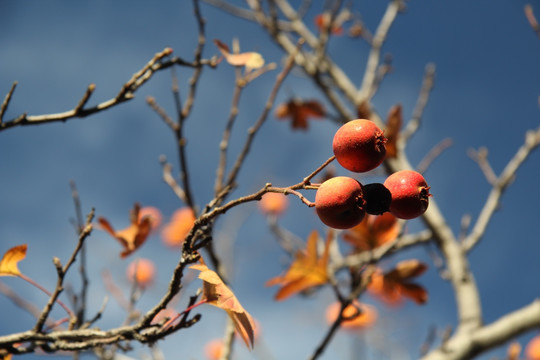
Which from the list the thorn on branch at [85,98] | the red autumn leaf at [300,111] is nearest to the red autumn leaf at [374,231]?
the thorn on branch at [85,98]

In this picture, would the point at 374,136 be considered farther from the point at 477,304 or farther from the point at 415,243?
the point at 415,243

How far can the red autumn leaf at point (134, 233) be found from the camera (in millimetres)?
1255

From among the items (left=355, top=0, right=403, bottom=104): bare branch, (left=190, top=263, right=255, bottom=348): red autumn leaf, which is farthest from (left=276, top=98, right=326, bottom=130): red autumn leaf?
(left=190, top=263, right=255, bottom=348): red autumn leaf

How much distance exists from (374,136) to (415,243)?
7.12 feet

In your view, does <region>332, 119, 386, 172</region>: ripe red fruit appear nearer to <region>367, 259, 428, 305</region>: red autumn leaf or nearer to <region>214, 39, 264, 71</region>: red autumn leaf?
<region>214, 39, 264, 71</region>: red autumn leaf

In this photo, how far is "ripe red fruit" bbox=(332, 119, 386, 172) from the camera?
2.58ft

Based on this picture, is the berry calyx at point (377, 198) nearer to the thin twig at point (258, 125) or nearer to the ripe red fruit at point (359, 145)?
the ripe red fruit at point (359, 145)

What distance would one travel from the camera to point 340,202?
2.54 feet

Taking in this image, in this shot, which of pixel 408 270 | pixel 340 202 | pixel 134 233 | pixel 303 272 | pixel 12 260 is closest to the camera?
pixel 340 202

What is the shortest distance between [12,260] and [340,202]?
871 mm

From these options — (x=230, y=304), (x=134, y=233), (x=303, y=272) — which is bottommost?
(x=230, y=304)

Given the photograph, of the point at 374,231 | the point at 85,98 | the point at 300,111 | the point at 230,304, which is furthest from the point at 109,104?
the point at 300,111

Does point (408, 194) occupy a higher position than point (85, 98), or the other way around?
point (85, 98)

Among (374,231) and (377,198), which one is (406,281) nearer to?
(374,231)
